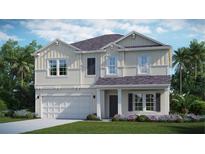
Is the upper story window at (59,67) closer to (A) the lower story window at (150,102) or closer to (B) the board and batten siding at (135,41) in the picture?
(B) the board and batten siding at (135,41)

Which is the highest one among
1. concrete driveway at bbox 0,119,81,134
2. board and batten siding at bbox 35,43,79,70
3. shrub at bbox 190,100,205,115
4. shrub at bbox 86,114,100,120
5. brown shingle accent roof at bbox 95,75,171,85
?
board and batten siding at bbox 35,43,79,70

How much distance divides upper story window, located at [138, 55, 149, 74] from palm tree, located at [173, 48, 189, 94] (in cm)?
733

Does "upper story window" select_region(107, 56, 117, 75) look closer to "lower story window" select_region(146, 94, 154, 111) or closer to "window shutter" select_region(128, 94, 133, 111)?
"window shutter" select_region(128, 94, 133, 111)

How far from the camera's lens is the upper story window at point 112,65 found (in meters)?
24.5

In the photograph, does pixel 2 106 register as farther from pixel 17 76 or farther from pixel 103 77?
pixel 103 77

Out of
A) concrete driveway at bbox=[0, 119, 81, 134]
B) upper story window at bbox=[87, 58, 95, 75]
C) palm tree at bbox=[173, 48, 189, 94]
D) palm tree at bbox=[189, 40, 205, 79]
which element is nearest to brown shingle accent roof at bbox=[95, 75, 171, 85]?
upper story window at bbox=[87, 58, 95, 75]

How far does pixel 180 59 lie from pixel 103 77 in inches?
409

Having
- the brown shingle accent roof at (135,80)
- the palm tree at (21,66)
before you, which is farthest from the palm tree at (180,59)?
the palm tree at (21,66)

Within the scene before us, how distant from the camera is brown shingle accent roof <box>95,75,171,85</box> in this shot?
2294cm

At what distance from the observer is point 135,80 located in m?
23.5

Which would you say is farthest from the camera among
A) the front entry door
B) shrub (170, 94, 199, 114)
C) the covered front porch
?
the front entry door

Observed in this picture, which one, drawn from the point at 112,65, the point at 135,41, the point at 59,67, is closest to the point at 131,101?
the point at 112,65

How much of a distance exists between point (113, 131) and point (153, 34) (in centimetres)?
867

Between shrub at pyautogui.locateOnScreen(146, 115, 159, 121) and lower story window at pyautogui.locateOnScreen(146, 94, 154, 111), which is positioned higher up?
lower story window at pyautogui.locateOnScreen(146, 94, 154, 111)
